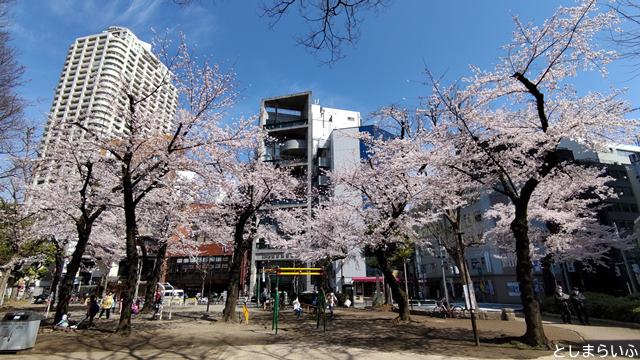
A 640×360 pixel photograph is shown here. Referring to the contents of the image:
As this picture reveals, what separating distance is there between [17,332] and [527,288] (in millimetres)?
14347

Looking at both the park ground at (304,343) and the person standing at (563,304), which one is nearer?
the park ground at (304,343)

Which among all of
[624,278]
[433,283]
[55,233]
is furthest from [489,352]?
[433,283]

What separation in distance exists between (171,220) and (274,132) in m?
30.4

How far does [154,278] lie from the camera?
22641 mm

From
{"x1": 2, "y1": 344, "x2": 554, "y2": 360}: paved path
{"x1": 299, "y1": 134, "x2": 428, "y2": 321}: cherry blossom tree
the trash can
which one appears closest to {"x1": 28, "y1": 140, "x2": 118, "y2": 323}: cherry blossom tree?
the trash can

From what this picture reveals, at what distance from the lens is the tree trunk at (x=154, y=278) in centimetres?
2241

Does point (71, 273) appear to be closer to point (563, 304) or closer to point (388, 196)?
point (388, 196)

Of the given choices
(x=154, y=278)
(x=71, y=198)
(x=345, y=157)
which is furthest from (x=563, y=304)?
(x=345, y=157)

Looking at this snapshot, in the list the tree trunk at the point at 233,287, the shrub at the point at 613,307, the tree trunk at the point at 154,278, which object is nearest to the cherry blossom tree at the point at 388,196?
the tree trunk at the point at 233,287

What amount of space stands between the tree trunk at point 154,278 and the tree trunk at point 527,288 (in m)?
19.9

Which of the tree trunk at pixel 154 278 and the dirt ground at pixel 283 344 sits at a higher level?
the tree trunk at pixel 154 278

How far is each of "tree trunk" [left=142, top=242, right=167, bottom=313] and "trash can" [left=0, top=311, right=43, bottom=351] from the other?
1237 cm

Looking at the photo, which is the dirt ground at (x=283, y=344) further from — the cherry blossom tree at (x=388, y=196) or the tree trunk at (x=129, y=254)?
the cherry blossom tree at (x=388, y=196)

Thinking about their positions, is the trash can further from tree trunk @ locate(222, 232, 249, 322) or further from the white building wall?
the white building wall
